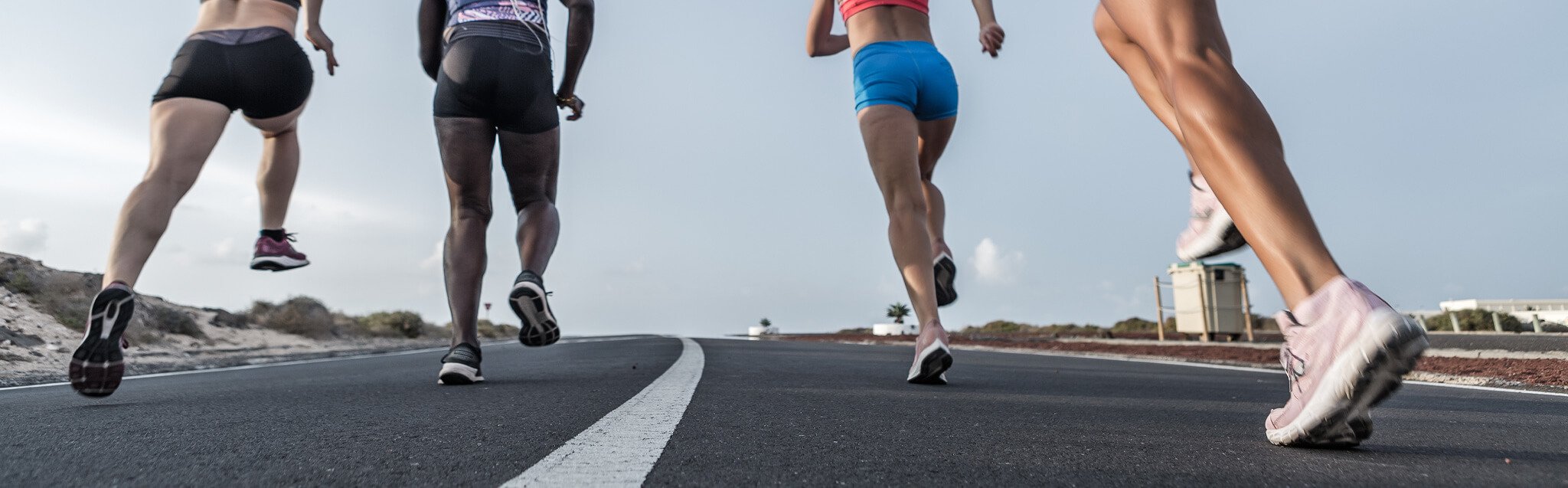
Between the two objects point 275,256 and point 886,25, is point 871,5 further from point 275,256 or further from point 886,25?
point 275,256

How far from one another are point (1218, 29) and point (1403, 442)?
0.88 m

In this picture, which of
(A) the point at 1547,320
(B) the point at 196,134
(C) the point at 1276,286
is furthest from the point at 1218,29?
(A) the point at 1547,320

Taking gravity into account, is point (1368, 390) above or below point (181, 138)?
below

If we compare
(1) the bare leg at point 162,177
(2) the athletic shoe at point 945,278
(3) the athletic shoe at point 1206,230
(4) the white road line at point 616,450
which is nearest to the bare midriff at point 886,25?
(2) the athletic shoe at point 945,278

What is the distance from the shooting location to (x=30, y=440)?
5.27 feet

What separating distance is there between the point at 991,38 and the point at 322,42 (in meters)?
3.11

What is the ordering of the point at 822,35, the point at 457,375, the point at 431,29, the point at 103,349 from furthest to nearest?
the point at 822,35, the point at 431,29, the point at 457,375, the point at 103,349

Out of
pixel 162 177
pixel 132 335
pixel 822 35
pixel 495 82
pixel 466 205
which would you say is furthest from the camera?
pixel 132 335

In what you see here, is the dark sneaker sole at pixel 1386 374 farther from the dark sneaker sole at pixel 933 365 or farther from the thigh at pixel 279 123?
the thigh at pixel 279 123

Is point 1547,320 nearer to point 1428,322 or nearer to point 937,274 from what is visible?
point 1428,322

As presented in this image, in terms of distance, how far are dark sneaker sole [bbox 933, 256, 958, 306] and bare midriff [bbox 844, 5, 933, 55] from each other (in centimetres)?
107

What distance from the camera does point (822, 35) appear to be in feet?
A: 15.4

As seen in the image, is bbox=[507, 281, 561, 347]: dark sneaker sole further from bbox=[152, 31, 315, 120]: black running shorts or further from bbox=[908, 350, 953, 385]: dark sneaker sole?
bbox=[908, 350, 953, 385]: dark sneaker sole

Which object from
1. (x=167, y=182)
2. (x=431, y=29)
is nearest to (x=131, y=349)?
(x=431, y=29)
